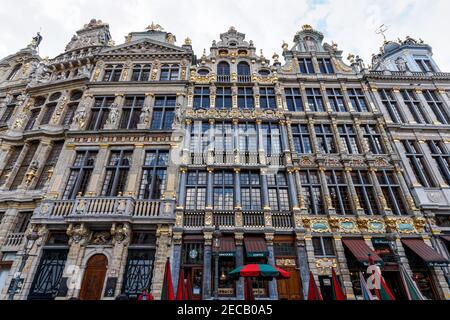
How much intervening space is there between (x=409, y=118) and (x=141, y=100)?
24045 mm

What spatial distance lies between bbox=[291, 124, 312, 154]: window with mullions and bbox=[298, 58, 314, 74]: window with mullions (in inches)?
257

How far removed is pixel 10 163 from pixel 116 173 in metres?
10.6

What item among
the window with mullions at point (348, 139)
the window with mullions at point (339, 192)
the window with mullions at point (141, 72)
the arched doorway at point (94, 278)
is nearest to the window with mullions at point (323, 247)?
the window with mullions at point (339, 192)

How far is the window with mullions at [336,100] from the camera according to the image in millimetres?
20359

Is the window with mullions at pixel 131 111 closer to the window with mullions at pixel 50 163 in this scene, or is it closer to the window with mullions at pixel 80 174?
the window with mullions at pixel 80 174

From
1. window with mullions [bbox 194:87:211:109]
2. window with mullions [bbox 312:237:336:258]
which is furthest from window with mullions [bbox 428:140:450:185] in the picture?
window with mullions [bbox 194:87:211:109]

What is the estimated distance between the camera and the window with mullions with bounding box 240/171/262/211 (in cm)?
1631

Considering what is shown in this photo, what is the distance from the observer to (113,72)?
22547 millimetres

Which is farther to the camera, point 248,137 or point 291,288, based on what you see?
point 248,137

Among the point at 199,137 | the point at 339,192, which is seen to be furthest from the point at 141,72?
the point at 339,192

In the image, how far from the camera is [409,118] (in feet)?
64.7

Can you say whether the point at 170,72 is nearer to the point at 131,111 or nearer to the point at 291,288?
the point at 131,111
